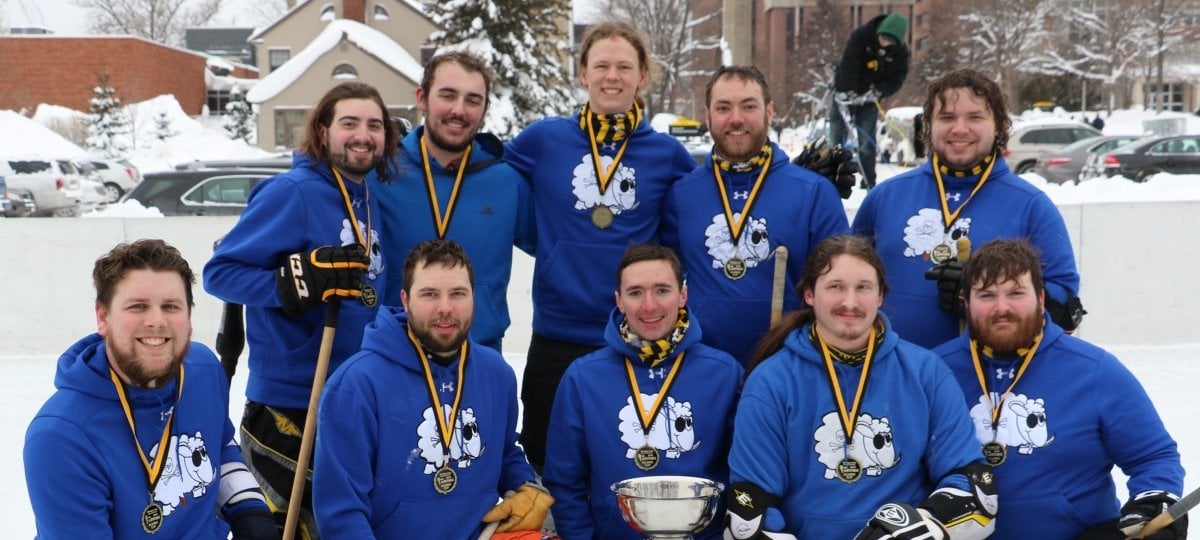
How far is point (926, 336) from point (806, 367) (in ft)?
2.17

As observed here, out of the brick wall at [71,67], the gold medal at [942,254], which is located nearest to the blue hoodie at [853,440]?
the gold medal at [942,254]

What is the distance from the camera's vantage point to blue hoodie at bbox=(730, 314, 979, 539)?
3.11 m

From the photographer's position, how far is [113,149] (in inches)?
1468

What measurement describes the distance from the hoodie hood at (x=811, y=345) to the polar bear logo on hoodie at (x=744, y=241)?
18.9 inches

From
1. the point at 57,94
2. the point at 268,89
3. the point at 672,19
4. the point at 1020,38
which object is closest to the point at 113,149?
the point at 268,89

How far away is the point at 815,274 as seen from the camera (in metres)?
3.24

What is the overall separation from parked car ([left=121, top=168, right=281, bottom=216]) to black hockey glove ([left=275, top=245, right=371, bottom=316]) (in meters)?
10.0

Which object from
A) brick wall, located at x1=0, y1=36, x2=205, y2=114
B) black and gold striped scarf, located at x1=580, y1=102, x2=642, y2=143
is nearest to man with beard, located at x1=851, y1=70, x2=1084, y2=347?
black and gold striped scarf, located at x1=580, y1=102, x2=642, y2=143

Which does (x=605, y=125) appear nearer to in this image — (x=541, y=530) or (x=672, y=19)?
(x=541, y=530)

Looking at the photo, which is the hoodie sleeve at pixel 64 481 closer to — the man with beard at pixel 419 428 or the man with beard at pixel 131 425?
the man with beard at pixel 131 425

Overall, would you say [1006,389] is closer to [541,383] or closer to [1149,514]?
[1149,514]

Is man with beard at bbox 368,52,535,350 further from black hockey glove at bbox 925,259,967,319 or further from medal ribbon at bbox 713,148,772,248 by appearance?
black hockey glove at bbox 925,259,967,319

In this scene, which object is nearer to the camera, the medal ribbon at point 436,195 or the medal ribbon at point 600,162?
the medal ribbon at point 436,195

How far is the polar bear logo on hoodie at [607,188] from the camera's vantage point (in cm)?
388
